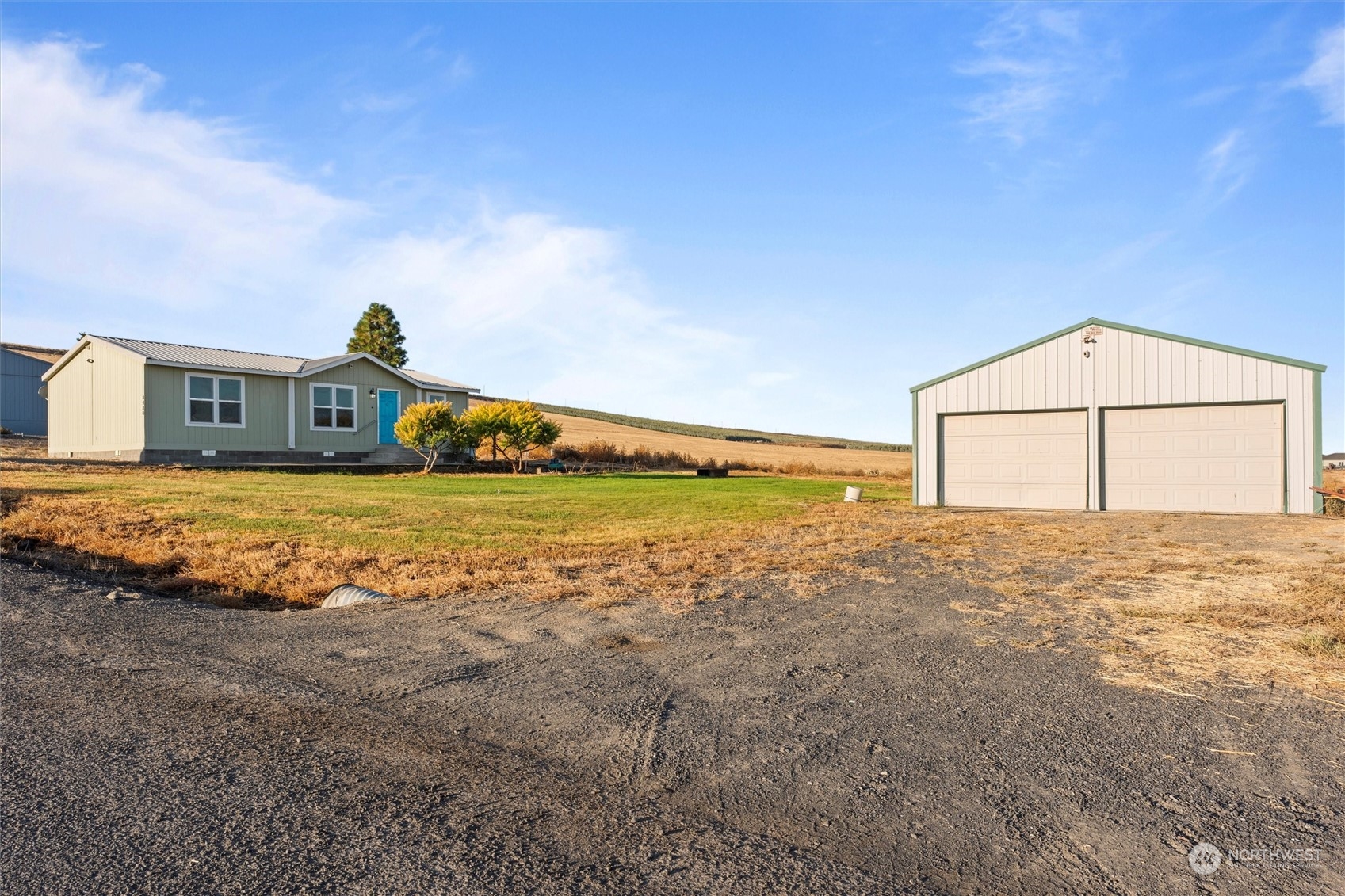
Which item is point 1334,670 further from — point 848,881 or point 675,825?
point 675,825

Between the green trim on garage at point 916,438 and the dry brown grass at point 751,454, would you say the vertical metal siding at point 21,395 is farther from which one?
the green trim on garage at point 916,438

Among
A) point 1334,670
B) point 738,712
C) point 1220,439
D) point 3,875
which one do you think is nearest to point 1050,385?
point 1220,439

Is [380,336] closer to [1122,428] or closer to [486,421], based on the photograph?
[486,421]

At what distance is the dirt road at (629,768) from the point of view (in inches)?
99.6

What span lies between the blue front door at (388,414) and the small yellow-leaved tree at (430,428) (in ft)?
9.85

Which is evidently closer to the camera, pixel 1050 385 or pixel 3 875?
pixel 3 875

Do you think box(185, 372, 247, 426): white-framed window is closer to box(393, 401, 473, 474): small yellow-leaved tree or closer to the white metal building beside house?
box(393, 401, 473, 474): small yellow-leaved tree

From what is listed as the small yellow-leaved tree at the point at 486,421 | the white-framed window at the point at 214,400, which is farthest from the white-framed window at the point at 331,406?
the small yellow-leaved tree at the point at 486,421

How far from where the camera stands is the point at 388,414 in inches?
1091

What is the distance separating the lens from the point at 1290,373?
1535cm

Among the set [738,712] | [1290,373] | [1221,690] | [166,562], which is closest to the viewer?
[738,712]

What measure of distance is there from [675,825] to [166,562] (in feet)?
24.8

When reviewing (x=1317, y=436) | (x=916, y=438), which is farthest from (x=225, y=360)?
(x=1317, y=436)

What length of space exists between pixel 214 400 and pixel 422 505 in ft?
44.3
